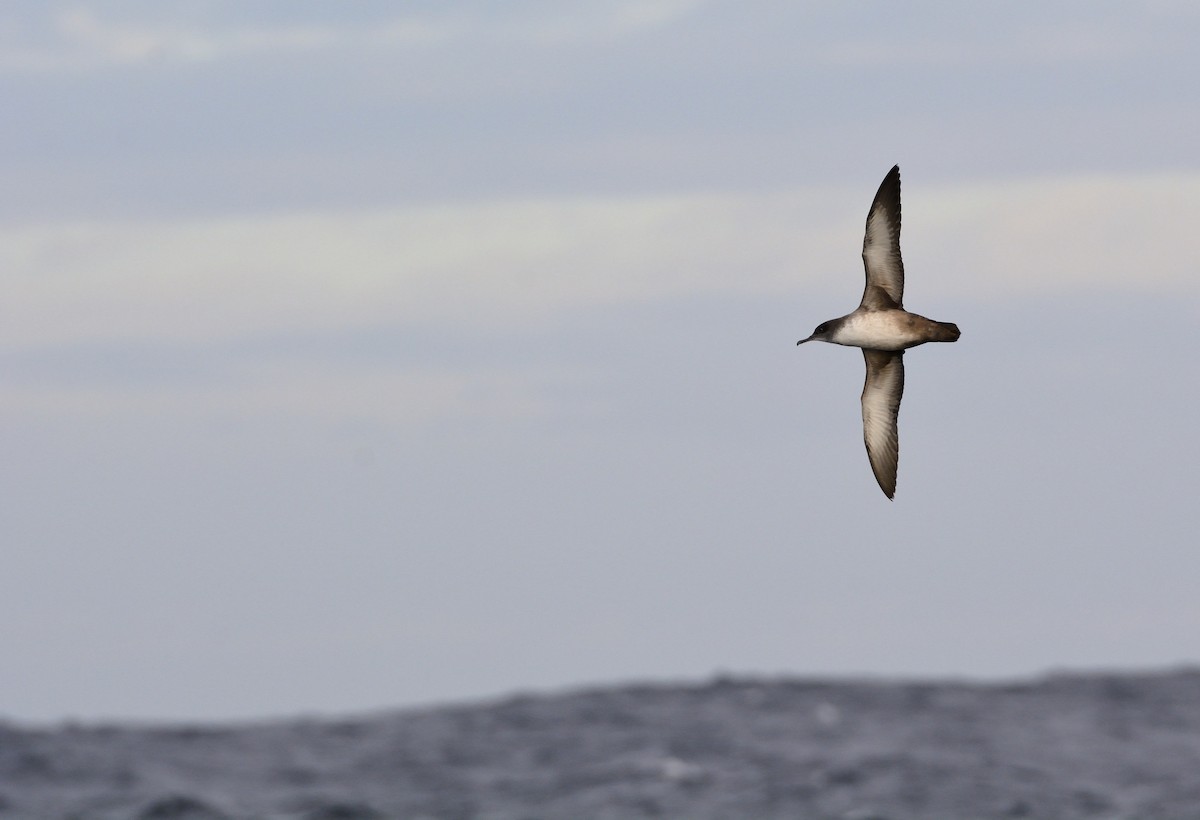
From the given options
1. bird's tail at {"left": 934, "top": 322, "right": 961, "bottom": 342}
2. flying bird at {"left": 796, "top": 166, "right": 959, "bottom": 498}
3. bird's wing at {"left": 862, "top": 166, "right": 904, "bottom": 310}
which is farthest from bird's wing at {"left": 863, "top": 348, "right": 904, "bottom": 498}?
bird's tail at {"left": 934, "top": 322, "right": 961, "bottom": 342}

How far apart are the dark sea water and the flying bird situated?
57.6 metres

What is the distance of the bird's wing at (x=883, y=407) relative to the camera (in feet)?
75.1

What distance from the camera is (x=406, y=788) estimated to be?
91.3m

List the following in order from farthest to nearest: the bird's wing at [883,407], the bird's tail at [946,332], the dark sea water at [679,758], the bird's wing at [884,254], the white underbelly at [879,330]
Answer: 1. the dark sea water at [679,758]
2. the bird's wing at [883,407]
3. the bird's wing at [884,254]
4. the white underbelly at [879,330]
5. the bird's tail at [946,332]

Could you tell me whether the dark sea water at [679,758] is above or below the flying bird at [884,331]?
below

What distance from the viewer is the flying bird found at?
20.6m

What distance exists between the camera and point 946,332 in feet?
66.2

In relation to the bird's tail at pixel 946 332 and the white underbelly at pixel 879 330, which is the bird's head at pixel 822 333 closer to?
the white underbelly at pixel 879 330

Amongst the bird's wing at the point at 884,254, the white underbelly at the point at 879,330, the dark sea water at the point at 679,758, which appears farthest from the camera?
the dark sea water at the point at 679,758

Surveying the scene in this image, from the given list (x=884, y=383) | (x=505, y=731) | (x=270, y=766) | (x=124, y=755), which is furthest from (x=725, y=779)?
(x=884, y=383)

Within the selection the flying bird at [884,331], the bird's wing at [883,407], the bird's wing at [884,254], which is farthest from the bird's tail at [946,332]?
the bird's wing at [883,407]

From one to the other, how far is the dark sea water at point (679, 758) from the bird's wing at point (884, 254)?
59.7 meters

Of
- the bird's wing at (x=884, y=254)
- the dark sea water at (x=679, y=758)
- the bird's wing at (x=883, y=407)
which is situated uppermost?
the bird's wing at (x=884, y=254)

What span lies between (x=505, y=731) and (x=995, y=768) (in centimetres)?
3336
